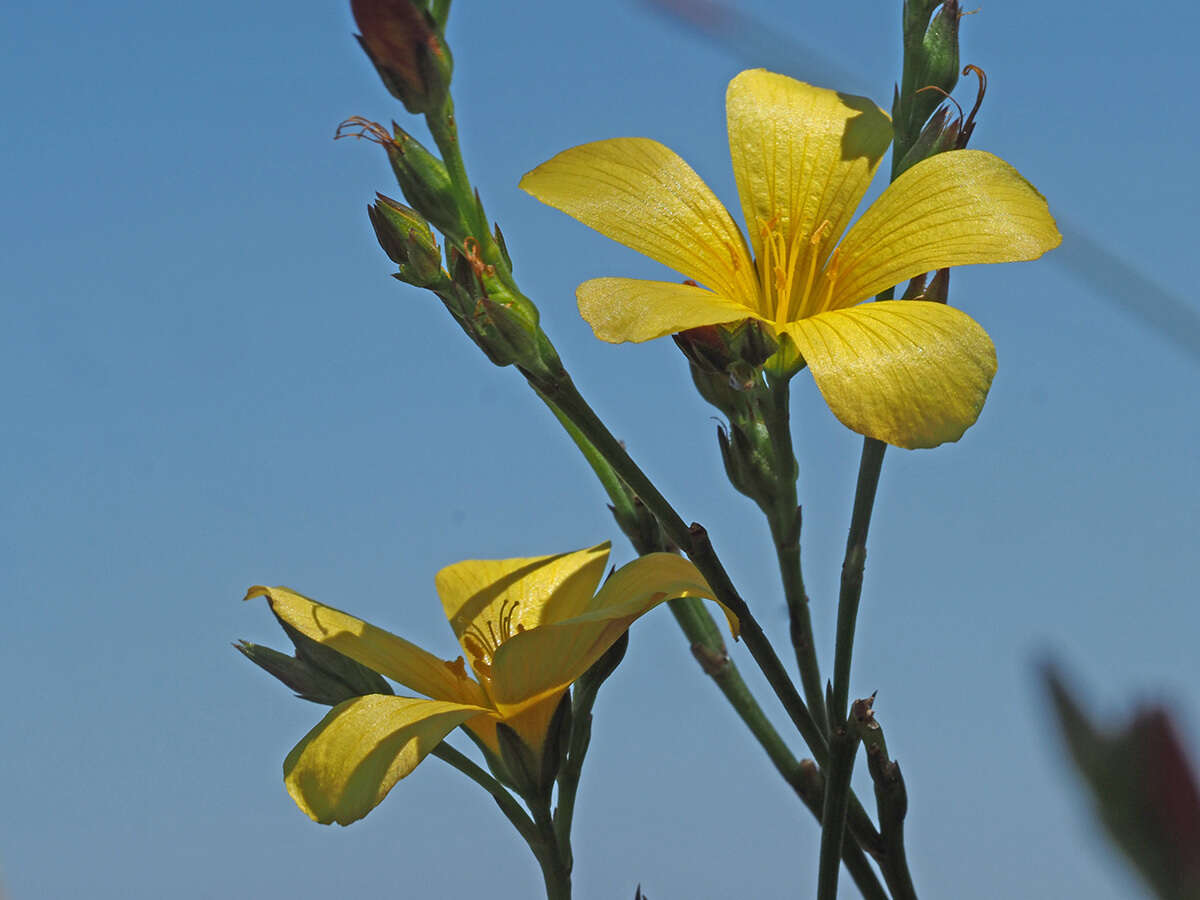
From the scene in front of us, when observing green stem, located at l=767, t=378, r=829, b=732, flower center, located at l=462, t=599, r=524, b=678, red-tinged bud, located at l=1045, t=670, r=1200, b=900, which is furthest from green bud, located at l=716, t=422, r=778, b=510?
red-tinged bud, located at l=1045, t=670, r=1200, b=900

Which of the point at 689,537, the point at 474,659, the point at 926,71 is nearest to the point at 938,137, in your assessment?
the point at 926,71

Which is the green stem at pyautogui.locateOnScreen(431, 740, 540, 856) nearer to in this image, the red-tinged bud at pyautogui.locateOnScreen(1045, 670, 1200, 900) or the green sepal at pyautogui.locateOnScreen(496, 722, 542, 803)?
the green sepal at pyautogui.locateOnScreen(496, 722, 542, 803)

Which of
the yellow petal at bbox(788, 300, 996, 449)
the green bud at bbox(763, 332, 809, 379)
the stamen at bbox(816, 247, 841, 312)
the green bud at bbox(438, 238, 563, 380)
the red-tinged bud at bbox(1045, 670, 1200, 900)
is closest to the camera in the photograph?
the red-tinged bud at bbox(1045, 670, 1200, 900)

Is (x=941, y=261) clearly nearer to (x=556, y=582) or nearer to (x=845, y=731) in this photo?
(x=845, y=731)

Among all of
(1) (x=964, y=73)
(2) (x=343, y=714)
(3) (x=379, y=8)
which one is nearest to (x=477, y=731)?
(2) (x=343, y=714)

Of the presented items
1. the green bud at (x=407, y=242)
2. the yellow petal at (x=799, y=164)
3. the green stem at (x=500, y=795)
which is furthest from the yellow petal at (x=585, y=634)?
the yellow petal at (x=799, y=164)

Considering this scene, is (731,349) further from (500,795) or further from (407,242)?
(500,795)

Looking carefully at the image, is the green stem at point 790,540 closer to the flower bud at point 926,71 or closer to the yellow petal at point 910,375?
the yellow petal at point 910,375
